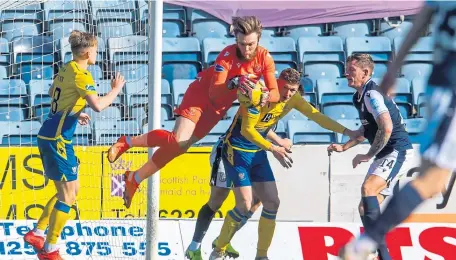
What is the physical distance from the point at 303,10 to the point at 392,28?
1.37 meters

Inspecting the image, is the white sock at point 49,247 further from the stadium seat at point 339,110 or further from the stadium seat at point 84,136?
the stadium seat at point 339,110

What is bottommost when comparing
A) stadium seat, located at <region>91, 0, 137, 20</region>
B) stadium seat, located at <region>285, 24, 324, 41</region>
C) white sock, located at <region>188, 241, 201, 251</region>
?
white sock, located at <region>188, 241, 201, 251</region>

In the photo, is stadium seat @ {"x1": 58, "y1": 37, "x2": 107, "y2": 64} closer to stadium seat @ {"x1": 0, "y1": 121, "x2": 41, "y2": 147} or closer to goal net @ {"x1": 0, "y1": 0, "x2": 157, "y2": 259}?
goal net @ {"x1": 0, "y1": 0, "x2": 157, "y2": 259}

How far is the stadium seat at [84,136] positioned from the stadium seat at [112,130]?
0.15 m

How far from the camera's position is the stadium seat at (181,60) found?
13.0 metres

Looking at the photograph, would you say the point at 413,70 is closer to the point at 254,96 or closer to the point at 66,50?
the point at 66,50

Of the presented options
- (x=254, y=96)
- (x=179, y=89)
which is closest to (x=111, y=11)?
(x=179, y=89)

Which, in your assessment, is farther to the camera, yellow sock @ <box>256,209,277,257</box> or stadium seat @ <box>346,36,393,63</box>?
stadium seat @ <box>346,36,393,63</box>

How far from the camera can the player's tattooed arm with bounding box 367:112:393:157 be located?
27.1 ft

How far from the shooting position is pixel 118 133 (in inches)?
390

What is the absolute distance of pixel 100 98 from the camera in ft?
27.7

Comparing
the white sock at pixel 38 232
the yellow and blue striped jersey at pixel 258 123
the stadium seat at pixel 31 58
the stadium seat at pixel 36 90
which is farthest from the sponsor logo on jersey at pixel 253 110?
the stadium seat at pixel 31 58

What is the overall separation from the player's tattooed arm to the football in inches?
41.7

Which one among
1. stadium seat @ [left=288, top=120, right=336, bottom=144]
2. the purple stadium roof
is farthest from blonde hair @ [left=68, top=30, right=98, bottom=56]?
the purple stadium roof
